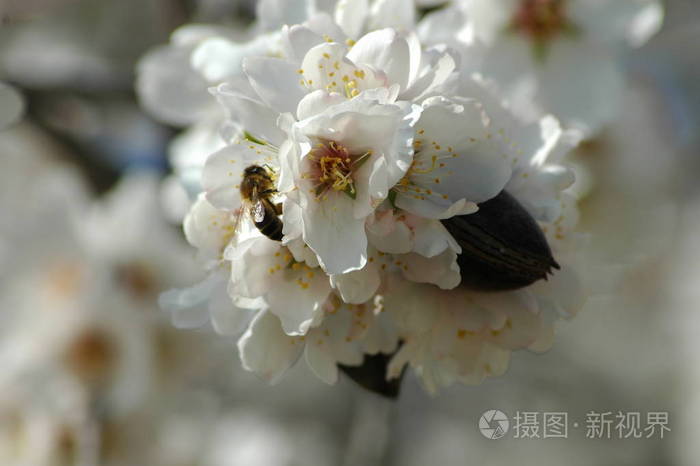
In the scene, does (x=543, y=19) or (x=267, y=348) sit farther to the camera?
(x=543, y=19)

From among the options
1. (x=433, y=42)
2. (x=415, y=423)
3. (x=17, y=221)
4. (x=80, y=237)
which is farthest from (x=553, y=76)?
(x=415, y=423)

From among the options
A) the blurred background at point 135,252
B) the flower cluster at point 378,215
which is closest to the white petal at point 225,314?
the flower cluster at point 378,215

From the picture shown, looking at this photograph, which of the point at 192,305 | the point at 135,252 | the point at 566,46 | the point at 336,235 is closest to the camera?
the point at 336,235

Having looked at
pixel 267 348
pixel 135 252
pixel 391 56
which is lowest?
pixel 135 252

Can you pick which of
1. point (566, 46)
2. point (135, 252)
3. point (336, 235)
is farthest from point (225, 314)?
point (135, 252)

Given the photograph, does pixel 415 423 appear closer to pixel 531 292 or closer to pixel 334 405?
pixel 334 405

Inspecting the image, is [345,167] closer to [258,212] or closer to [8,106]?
[258,212]
